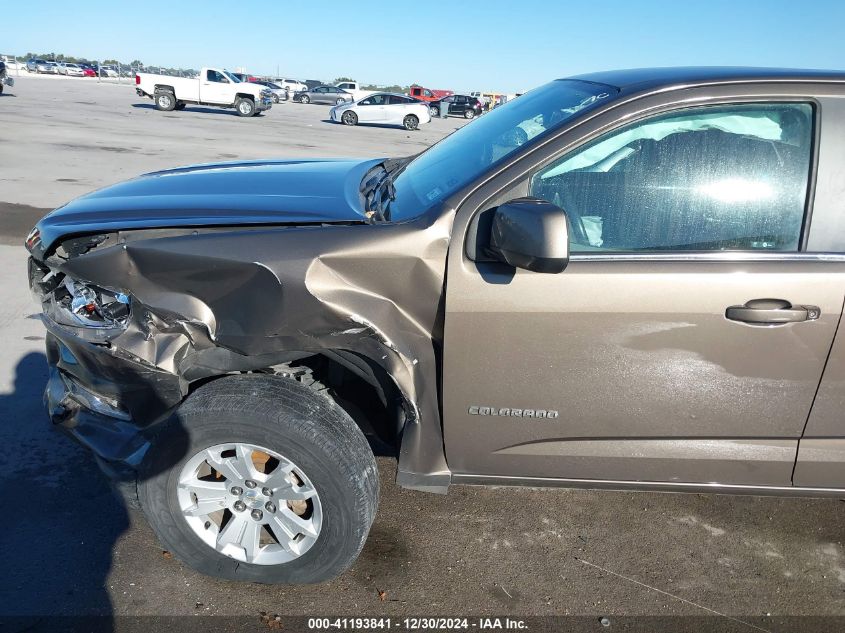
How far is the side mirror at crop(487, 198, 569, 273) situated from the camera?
2.07m

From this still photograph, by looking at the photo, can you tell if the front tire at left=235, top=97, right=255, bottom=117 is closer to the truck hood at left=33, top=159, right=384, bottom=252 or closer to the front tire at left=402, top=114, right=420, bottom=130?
the front tire at left=402, top=114, right=420, bottom=130

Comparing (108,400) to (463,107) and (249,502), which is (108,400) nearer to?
(249,502)

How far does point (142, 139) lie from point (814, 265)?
16311 millimetres

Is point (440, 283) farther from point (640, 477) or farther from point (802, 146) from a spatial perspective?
point (802, 146)

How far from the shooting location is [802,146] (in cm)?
232

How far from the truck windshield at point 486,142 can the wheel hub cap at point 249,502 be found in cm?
105

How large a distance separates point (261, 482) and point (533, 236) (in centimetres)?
133

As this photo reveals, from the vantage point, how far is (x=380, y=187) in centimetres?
298

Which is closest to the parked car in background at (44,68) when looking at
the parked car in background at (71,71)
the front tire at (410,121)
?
the parked car in background at (71,71)

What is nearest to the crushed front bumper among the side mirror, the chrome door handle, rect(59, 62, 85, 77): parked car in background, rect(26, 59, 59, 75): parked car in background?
the side mirror

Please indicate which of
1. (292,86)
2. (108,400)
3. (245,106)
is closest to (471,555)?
(108,400)

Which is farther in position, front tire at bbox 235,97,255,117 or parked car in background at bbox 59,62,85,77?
parked car in background at bbox 59,62,85,77

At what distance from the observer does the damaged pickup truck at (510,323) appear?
2254 millimetres

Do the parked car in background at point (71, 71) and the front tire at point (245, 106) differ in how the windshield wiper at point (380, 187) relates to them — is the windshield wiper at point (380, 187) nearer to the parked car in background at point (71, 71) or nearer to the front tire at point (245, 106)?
the front tire at point (245, 106)
